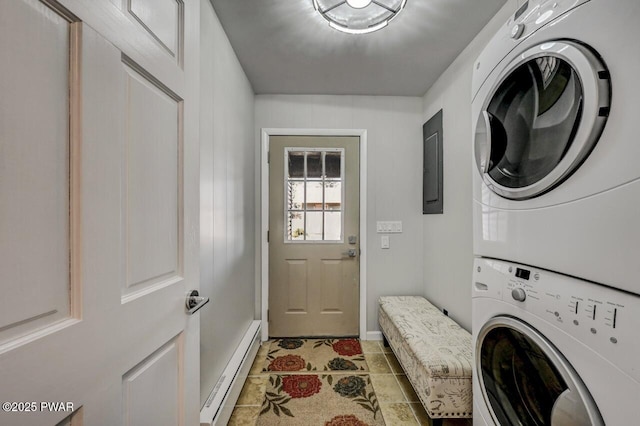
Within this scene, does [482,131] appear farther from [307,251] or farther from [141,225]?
[307,251]

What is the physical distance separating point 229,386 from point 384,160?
214cm

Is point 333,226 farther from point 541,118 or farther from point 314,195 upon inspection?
point 541,118

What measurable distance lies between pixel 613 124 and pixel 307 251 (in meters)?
2.24

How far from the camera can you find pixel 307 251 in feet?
8.71

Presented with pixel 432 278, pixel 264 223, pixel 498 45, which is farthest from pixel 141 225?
pixel 432 278

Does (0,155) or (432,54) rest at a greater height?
(432,54)

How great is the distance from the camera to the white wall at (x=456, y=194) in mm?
1849

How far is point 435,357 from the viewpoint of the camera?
1455 millimetres

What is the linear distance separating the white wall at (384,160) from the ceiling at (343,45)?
0.12 metres

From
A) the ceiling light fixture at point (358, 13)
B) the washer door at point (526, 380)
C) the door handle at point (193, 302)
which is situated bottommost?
the washer door at point (526, 380)

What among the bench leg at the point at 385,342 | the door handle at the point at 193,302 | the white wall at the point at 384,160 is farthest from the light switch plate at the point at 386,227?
the door handle at the point at 193,302

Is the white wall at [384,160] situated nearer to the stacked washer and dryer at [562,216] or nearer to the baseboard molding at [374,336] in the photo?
the baseboard molding at [374,336]

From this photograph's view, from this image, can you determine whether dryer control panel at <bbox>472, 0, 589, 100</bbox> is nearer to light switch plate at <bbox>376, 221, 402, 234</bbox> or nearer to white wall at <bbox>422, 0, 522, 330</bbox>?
white wall at <bbox>422, 0, 522, 330</bbox>

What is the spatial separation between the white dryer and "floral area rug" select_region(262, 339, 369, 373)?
119cm
